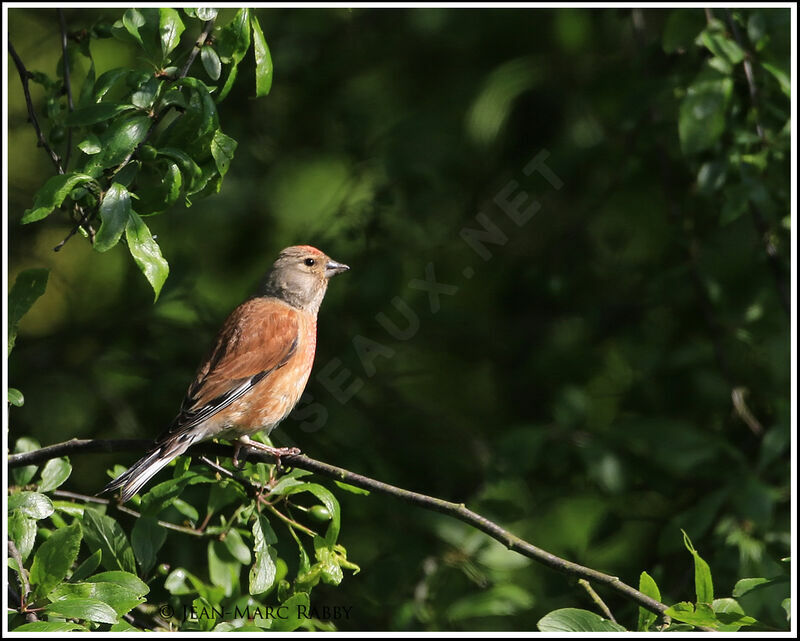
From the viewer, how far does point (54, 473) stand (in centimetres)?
305

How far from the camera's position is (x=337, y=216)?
5.21 meters

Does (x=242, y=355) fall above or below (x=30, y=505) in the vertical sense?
above

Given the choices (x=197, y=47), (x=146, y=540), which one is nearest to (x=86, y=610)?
(x=146, y=540)

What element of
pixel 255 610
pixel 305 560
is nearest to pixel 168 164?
pixel 305 560

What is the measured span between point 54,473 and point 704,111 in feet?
9.19

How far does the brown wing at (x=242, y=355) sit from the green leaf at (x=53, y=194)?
49.0 inches

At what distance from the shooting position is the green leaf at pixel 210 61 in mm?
2672

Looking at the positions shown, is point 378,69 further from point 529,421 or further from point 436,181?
point 529,421

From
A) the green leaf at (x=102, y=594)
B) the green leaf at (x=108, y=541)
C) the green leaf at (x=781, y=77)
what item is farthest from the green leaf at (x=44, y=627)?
the green leaf at (x=781, y=77)

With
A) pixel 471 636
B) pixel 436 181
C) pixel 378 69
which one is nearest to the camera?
pixel 471 636

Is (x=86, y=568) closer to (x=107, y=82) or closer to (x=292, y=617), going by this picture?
(x=292, y=617)

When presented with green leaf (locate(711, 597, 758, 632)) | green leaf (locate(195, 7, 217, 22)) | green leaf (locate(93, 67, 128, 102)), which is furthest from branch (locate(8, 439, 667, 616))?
green leaf (locate(195, 7, 217, 22))

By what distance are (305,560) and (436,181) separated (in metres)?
3.01

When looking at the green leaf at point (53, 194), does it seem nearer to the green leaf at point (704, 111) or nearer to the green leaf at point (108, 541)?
the green leaf at point (108, 541)
